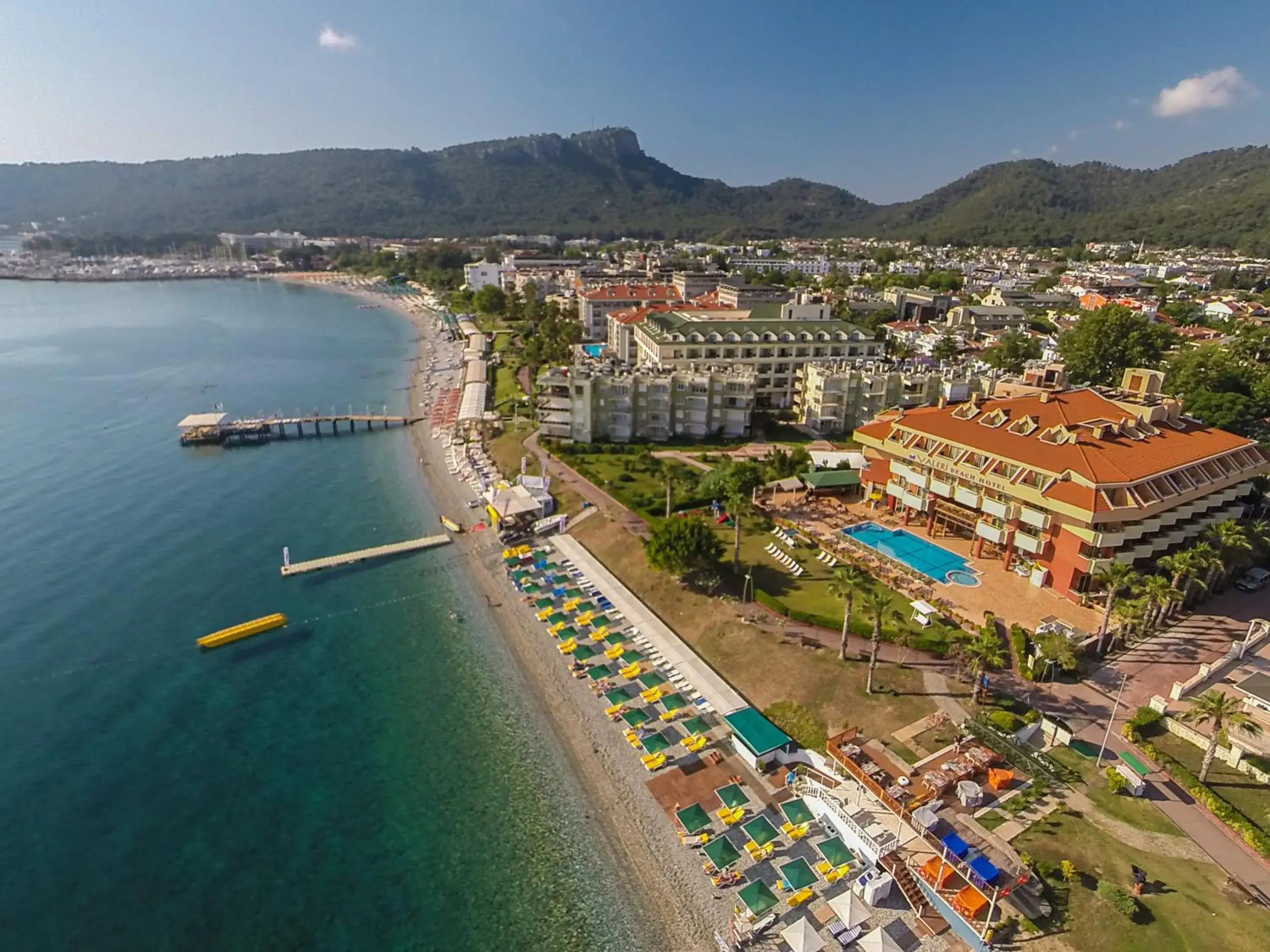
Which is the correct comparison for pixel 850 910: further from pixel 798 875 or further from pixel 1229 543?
pixel 1229 543

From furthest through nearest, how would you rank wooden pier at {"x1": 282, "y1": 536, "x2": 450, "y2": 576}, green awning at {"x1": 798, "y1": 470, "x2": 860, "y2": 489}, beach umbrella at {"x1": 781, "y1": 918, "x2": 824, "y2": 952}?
green awning at {"x1": 798, "y1": 470, "x2": 860, "y2": 489}
wooden pier at {"x1": 282, "y1": 536, "x2": 450, "y2": 576}
beach umbrella at {"x1": 781, "y1": 918, "x2": 824, "y2": 952}

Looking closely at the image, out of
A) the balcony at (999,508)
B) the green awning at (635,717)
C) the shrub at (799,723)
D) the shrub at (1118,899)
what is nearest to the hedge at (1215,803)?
the shrub at (1118,899)

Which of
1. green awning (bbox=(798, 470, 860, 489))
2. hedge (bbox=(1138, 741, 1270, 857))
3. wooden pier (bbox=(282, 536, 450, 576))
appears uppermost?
green awning (bbox=(798, 470, 860, 489))

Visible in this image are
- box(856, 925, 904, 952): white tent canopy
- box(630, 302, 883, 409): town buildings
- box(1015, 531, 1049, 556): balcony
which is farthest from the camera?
box(630, 302, 883, 409): town buildings

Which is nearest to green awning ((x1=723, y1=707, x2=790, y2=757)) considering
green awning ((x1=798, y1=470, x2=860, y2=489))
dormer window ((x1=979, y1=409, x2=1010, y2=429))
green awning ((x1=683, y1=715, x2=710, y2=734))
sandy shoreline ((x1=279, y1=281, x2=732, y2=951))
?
green awning ((x1=683, y1=715, x2=710, y2=734))

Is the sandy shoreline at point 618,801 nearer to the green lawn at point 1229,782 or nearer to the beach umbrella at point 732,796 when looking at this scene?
the beach umbrella at point 732,796

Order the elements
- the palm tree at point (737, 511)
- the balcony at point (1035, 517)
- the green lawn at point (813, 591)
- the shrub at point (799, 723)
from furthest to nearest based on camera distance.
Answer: the palm tree at point (737, 511)
the balcony at point (1035, 517)
the green lawn at point (813, 591)
the shrub at point (799, 723)

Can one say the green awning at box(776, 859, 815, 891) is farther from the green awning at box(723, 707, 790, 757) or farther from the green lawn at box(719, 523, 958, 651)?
the green lawn at box(719, 523, 958, 651)

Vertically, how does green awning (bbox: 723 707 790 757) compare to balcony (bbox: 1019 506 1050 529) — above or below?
below
